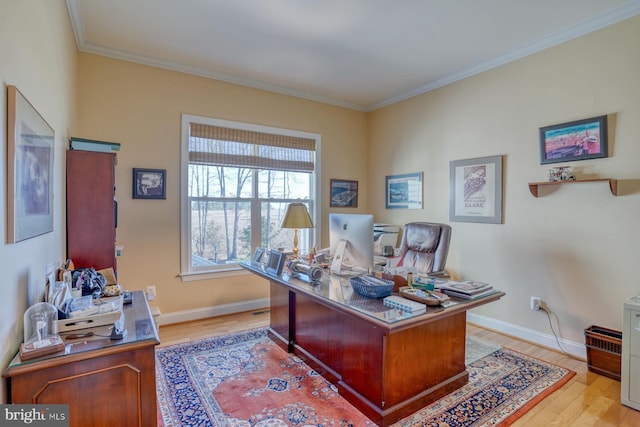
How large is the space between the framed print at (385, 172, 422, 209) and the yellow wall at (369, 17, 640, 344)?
13 cm

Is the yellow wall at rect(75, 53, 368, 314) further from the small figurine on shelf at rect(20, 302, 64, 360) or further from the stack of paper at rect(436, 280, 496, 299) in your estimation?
the stack of paper at rect(436, 280, 496, 299)

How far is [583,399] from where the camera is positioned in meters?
2.13

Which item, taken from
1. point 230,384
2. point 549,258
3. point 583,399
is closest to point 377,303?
point 230,384

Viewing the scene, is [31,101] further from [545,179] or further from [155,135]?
[545,179]

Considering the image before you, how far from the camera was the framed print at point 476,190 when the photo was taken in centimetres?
328

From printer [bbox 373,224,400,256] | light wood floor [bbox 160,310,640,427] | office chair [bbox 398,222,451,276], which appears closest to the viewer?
light wood floor [bbox 160,310,640,427]

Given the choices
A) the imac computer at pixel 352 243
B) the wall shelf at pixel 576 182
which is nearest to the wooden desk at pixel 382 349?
the imac computer at pixel 352 243

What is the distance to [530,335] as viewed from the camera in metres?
3.04

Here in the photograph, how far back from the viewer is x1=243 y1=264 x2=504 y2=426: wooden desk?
1.80m

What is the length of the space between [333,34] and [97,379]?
2908mm

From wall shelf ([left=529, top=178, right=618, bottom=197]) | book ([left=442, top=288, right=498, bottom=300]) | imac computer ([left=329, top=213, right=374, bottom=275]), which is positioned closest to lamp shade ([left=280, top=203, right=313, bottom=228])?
imac computer ([left=329, top=213, right=374, bottom=275])

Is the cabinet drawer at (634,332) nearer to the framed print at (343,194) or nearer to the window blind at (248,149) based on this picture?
the framed print at (343,194)

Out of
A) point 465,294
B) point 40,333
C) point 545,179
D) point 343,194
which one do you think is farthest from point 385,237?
point 40,333

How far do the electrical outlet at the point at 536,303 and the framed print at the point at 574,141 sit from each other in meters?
1.25
